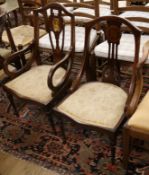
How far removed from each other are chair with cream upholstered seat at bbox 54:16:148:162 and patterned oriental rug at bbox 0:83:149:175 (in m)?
0.17

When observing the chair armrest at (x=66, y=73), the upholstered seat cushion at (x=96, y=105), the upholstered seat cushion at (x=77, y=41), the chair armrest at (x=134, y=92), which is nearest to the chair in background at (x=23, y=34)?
the upholstered seat cushion at (x=77, y=41)

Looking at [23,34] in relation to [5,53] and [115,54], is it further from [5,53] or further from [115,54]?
[115,54]

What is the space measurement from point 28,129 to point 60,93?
0.50 meters

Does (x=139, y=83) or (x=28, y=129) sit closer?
(x=139, y=83)

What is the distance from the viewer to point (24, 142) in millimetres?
1907

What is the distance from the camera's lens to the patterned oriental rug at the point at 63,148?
64.2 inches

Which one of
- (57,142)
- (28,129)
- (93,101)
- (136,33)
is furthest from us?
(28,129)

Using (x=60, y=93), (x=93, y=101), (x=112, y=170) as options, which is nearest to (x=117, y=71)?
(x=93, y=101)

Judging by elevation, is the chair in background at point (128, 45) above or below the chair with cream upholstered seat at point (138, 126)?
above

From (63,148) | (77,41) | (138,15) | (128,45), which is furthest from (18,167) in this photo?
(138,15)

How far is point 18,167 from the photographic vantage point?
173cm

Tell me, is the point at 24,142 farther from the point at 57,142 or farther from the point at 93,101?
the point at 93,101

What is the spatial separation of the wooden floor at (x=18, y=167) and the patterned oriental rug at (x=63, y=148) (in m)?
0.04

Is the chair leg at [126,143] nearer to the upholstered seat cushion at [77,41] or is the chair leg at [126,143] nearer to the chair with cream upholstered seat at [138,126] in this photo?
the chair with cream upholstered seat at [138,126]
